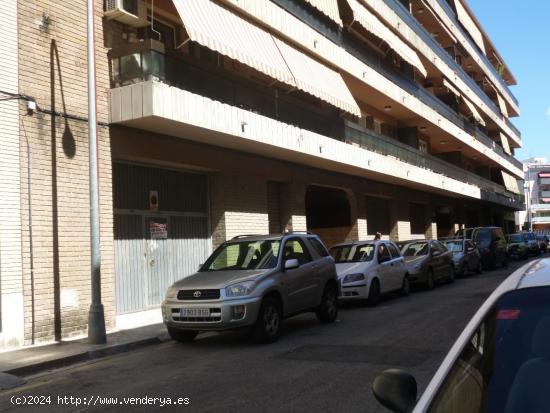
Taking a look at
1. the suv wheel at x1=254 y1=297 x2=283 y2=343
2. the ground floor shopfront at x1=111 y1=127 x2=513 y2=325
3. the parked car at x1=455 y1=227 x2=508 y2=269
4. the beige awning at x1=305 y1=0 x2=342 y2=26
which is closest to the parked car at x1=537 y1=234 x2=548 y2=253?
the parked car at x1=455 y1=227 x2=508 y2=269

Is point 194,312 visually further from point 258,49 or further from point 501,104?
point 501,104

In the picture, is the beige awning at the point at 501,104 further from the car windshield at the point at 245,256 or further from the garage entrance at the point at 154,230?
the car windshield at the point at 245,256

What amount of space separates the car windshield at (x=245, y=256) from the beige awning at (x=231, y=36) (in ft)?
14.8

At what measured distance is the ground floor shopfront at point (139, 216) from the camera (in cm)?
1111

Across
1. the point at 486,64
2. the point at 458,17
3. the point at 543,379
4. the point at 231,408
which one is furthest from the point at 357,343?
the point at 486,64

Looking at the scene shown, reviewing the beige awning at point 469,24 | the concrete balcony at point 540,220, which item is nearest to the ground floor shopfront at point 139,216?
the beige awning at point 469,24

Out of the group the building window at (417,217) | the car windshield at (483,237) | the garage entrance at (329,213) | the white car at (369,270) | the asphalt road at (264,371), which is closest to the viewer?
the asphalt road at (264,371)

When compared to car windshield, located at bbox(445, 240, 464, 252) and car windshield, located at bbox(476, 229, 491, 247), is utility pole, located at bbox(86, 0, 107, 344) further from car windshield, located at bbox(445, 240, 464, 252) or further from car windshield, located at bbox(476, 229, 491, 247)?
car windshield, located at bbox(476, 229, 491, 247)

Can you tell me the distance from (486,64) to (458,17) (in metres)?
9.54

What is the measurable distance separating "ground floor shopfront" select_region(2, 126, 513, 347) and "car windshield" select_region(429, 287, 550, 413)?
9.37m

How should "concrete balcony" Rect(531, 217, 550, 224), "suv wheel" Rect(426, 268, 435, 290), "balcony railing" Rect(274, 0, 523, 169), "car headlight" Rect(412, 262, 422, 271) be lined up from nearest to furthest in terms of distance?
"car headlight" Rect(412, 262, 422, 271) < "suv wheel" Rect(426, 268, 435, 290) < "balcony railing" Rect(274, 0, 523, 169) < "concrete balcony" Rect(531, 217, 550, 224)

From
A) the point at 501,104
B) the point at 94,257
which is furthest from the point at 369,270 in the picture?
the point at 501,104

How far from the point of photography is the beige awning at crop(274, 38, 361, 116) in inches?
675

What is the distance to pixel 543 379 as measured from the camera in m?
2.34
